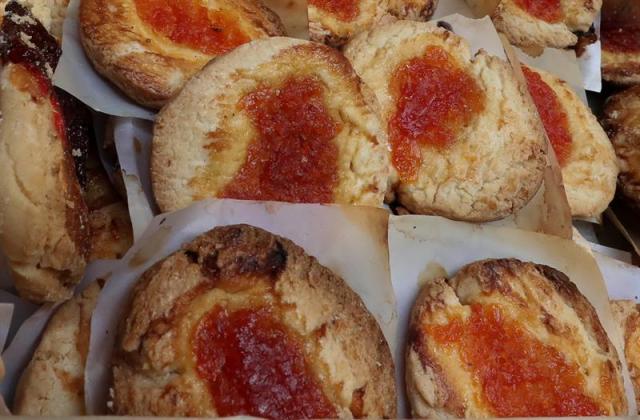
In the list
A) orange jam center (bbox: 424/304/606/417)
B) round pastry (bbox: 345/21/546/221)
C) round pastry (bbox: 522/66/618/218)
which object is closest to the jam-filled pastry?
round pastry (bbox: 522/66/618/218)

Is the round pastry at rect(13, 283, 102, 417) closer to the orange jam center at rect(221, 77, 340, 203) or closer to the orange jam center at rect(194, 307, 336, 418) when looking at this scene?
the orange jam center at rect(194, 307, 336, 418)

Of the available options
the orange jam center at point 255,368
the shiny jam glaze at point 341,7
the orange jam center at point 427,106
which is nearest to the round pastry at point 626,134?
the orange jam center at point 427,106

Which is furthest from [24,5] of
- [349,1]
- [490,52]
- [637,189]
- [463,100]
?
[637,189]

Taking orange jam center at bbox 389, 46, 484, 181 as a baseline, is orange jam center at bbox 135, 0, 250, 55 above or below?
above

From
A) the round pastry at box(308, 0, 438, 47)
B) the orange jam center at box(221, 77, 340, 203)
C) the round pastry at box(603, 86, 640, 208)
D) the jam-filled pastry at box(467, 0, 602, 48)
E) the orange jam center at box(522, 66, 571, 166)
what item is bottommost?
the round pastry at box(603, 86, 640, 208)

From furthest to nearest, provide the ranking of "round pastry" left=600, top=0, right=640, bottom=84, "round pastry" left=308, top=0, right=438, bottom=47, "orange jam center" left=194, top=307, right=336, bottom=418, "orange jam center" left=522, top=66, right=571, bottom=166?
1. "round pastry" left=600, top=0, right=640, bottom=84
2. "orange jam center" left=522, top=66, right=571, bottom=166
3. "round pastry" left=308, top=0, right=438, bottom=47
4. "orange jam center" left=194, top=307, right=336, bottom=418

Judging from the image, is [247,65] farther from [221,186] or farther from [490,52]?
[490,52]

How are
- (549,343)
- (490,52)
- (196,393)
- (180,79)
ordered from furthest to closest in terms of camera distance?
1. (490,52)
2. (180,79)
3. (549,343)
4. (196,393)
